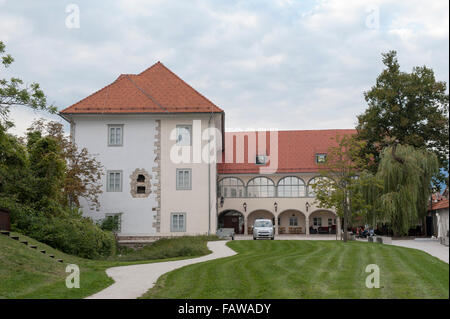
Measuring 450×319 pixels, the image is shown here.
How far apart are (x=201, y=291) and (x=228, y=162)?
3543 cm

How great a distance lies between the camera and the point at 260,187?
41906mm

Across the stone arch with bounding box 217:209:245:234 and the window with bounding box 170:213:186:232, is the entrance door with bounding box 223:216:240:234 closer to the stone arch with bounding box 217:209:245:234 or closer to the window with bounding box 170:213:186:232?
the stone arch with bounding box 217:209:245:234

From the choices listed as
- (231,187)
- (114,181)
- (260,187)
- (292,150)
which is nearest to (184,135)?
(114,181)

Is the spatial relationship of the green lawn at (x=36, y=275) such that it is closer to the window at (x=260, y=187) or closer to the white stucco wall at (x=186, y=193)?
the white stucco wall at (x=186, y=193)

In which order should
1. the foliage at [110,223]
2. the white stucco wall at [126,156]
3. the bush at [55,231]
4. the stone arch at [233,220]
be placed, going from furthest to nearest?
the stone arch at [233,220] < the white stucco wall at [126,156] < the foliage at [110,223] < the bush at [55,231]

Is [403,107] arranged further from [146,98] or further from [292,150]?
[146,98]

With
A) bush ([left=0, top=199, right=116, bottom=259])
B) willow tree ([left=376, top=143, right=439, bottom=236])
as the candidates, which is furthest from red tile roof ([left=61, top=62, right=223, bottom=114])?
willow tree ([left=376, top=143, right=439, bottom=236])

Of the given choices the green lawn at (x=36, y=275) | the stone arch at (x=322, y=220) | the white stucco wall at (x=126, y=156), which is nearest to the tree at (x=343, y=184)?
the white stucco wall at (x=126, y=156)

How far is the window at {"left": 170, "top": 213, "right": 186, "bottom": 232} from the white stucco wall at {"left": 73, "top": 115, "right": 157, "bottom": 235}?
50.3 inches

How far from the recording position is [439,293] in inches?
106

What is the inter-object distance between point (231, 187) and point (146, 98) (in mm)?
14503

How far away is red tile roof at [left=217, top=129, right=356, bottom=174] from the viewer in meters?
41.5

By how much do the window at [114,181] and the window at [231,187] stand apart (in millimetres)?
14127

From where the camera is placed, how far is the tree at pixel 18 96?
11.0 m
